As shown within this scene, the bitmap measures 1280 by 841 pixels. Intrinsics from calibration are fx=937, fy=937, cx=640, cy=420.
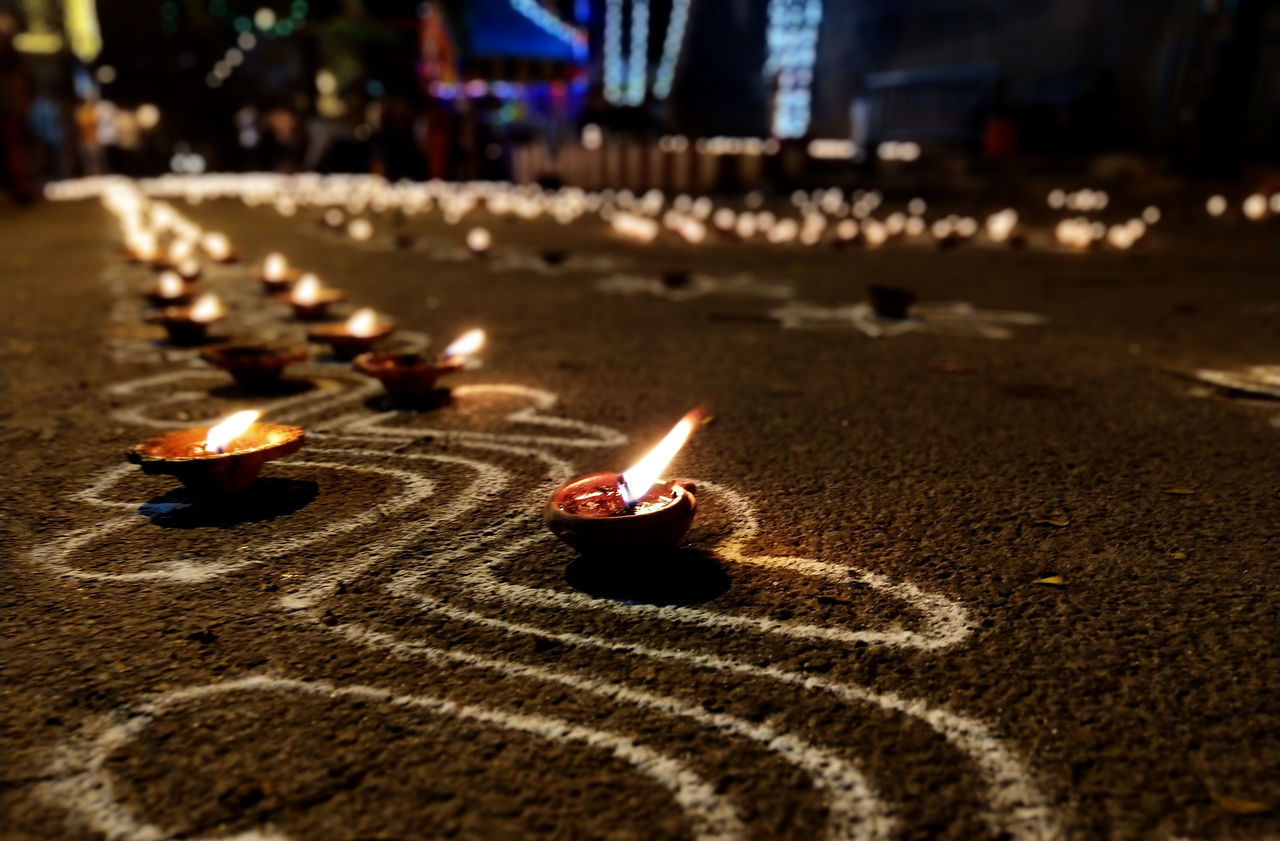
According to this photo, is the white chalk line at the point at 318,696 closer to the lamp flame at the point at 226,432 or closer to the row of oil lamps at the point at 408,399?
the row of oil lamps at the point at 408,399

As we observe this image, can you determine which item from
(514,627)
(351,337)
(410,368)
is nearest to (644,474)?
(514,627)

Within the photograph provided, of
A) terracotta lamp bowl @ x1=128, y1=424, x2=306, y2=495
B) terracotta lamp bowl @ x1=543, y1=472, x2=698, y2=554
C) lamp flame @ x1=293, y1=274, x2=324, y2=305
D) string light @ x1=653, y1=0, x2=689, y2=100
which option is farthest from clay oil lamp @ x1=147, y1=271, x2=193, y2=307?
string light @ x1=653, y1=0, x2=689, y2=100

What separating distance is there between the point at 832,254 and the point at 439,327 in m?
4.80

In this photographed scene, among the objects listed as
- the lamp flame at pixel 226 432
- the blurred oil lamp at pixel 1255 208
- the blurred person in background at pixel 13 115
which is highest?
the blurred person in background at pixel 13 115

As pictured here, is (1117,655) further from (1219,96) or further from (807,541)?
(1219,96)

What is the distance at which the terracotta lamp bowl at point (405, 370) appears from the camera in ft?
10.7

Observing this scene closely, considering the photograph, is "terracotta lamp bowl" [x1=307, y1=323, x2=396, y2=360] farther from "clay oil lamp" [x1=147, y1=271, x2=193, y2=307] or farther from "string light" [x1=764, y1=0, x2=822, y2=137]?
"string light" [x1=764, y1=0, x2=822, y2=137]

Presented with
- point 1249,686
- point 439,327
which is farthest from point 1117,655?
point 439,327

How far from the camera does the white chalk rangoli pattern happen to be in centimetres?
137

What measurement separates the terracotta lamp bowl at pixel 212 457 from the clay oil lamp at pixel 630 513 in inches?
32.4

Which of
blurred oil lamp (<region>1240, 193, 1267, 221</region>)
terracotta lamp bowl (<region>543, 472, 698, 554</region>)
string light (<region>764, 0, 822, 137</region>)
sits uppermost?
string light (<region>764, 0, 822, 137</region>)

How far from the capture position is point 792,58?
24.2 metres

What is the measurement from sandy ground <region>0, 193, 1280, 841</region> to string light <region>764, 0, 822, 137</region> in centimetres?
2150

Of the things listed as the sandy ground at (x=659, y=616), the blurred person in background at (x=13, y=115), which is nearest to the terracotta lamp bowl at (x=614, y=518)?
the sandy ground at (x=659, y=616)
